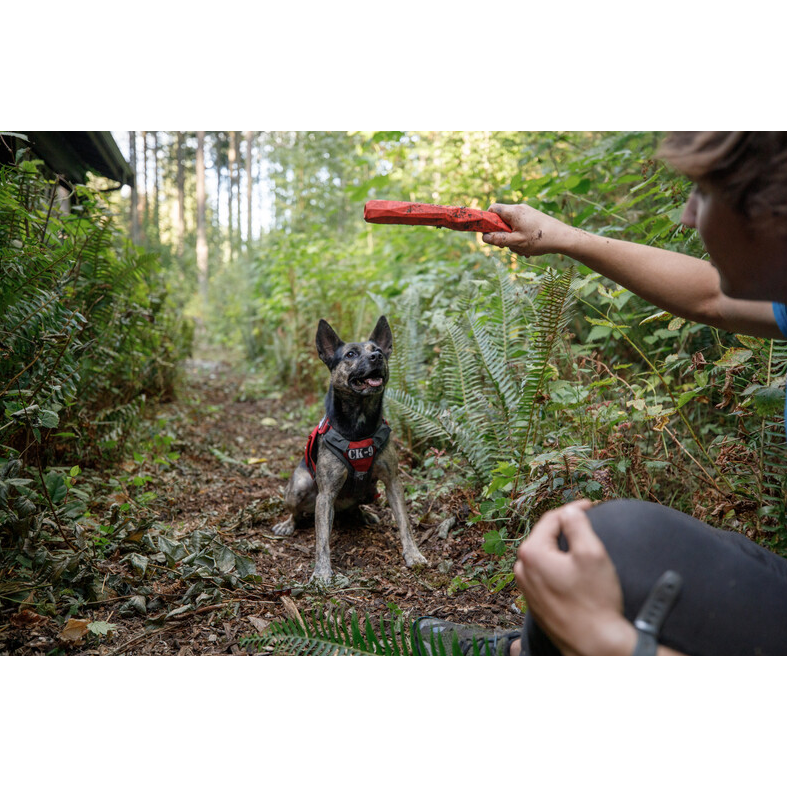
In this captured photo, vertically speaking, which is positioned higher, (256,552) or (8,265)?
(8,265)

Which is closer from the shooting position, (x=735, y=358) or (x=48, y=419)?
(x=735, y=358)

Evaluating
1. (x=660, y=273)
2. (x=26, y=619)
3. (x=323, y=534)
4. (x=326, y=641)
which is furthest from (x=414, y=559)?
(x=660, y=273)

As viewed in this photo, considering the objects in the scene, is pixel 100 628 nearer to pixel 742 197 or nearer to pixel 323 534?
pixel 323 534

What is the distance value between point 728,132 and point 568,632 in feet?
4.04

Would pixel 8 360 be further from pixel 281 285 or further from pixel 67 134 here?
pixel 281 285

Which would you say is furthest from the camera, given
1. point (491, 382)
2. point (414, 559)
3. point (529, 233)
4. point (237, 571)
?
point (491, 382)

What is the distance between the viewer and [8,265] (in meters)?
3.31

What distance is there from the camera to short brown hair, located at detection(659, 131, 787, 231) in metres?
1.28

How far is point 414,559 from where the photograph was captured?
12.7 feet

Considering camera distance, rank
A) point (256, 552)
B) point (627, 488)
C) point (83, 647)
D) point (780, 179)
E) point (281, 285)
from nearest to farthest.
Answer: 1. point (780, 179)
2. point (83, 647)
3. point (627, 488)
4. point (256, 552)
5. point (281, 285)

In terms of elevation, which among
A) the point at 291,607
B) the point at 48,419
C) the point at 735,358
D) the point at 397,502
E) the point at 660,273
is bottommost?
the point at 291,607

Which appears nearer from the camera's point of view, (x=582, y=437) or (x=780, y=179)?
(x=780, y=179)

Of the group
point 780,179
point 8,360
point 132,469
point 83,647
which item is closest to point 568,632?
point 780,179

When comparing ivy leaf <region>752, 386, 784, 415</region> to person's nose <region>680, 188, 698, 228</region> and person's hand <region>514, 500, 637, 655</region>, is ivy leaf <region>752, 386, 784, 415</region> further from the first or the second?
person's hand <region>514, 500, 637, 655</region>
